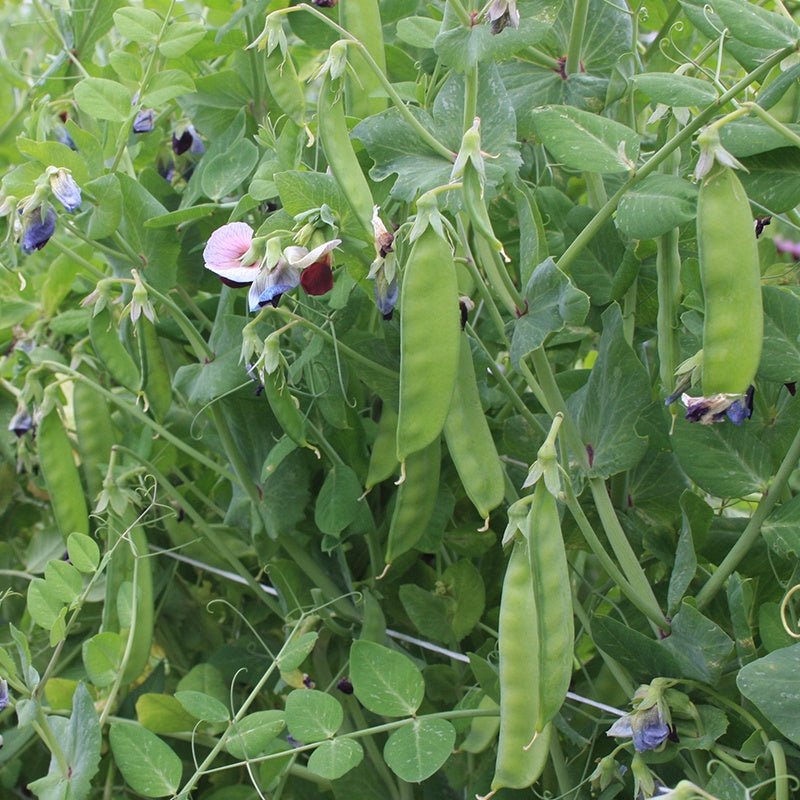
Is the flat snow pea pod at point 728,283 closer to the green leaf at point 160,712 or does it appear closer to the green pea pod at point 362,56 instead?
the green pea pod at point 362,56

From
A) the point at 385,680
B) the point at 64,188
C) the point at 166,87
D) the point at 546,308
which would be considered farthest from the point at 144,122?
the point at 385,680

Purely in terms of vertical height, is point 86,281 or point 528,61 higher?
point 528,61

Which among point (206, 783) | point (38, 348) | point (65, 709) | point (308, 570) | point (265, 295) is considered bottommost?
point (206, 783)

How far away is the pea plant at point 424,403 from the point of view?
34.3 inches

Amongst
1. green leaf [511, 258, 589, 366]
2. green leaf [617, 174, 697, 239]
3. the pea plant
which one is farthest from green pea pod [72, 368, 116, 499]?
green leaf [617, 174, 697, 239]

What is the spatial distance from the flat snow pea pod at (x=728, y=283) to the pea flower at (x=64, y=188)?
1.99ft

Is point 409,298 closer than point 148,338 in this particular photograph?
Yes

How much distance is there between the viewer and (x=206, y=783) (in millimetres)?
1363

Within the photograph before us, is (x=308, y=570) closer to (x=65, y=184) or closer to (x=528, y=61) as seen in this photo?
(x=65, y=184)

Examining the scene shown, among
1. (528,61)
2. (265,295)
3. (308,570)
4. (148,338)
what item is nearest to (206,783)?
(308,570)

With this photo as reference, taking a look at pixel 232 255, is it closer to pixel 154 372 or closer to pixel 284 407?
pixel 284 407

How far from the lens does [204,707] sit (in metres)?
1.06

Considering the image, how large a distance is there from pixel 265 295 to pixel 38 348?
1.89ft

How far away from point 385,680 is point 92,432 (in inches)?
20.4
